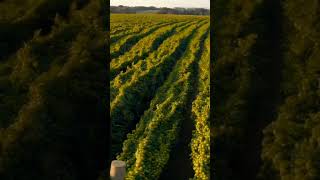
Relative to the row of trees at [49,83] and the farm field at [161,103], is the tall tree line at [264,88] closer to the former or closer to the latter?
the farm field at [161,103]

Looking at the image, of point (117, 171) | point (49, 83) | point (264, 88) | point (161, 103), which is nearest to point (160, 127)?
point (161, 103)

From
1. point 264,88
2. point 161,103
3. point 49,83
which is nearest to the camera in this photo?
point 49,83

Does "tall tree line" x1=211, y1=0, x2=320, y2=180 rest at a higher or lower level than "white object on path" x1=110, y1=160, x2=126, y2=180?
higher

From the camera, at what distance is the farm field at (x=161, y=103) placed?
6926 mm

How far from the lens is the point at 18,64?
4.98 meters

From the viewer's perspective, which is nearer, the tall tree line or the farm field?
the tall tree line

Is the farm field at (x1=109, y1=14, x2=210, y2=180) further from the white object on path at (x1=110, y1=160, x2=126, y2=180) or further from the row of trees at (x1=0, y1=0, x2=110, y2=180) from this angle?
the white object on path at (x1=110, y1=160, x2=126, y2=180)

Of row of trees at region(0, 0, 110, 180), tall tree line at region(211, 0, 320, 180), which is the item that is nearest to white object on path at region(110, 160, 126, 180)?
row of trees at region(0, 0, 110, 180)

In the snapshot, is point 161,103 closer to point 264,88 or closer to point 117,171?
point 264,88

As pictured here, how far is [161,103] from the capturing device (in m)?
8.75

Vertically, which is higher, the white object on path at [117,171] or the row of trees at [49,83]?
the row of trees at [49,83]

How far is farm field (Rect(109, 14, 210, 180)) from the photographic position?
6926 mm

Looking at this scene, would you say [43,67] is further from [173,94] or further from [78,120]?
[173,94]

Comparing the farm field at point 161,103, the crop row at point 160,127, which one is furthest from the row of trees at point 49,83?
the crop row at point 160,127
